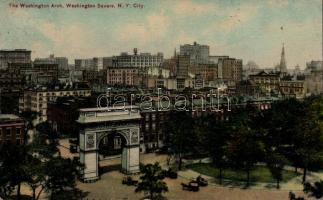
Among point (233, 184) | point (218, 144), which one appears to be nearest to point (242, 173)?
point (233, 184)

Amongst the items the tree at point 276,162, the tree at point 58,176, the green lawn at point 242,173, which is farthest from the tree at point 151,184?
the tree at point 276,162

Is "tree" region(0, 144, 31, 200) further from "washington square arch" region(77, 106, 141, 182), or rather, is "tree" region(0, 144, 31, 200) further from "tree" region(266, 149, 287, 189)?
"tree" region(266, 149, 287, 189)

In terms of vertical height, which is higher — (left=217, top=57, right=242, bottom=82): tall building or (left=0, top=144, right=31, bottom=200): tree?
(left=217, top=57, right=242, bottom=82): tall building

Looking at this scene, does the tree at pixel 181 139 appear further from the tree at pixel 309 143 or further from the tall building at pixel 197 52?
the tall building at pixel 197 52

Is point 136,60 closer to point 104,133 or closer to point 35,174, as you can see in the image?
point 104,133

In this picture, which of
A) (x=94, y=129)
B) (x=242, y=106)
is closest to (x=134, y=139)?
(x=94, y=129)

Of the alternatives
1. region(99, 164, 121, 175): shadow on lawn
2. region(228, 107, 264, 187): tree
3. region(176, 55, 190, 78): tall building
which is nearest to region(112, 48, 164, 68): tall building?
region(176, 55, 190, 78): tall building
